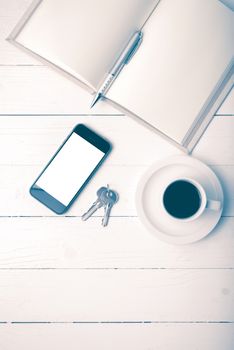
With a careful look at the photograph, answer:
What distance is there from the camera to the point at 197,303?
708mm

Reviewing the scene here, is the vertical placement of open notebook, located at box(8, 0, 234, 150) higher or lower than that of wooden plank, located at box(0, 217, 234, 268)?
higher

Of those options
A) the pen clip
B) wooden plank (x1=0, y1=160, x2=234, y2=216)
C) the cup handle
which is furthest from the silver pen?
the cup handle

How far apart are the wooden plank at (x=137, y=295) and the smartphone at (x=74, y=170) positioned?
0.14 metres

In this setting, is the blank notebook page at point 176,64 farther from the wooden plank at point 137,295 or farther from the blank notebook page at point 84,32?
the wooden plank at point 137,295

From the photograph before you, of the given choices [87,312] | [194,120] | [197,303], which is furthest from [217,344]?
[194,120]

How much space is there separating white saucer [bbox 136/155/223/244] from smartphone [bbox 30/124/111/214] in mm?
97

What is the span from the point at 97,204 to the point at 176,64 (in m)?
0.28

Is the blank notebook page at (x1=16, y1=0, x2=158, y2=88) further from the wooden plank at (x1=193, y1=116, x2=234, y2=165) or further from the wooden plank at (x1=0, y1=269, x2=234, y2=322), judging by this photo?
the wooden plank at (x1=0, y1=269, x2=234, y2=322)

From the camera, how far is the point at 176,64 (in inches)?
26.8

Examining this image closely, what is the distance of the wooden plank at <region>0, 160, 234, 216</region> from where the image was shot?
71cm

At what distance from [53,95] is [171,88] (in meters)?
0.21

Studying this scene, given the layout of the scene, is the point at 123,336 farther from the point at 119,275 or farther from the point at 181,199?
the point at 181,199

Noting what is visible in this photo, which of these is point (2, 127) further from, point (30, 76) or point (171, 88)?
point (171, 88)

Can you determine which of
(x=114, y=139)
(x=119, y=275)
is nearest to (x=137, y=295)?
(x=119, y=275)
